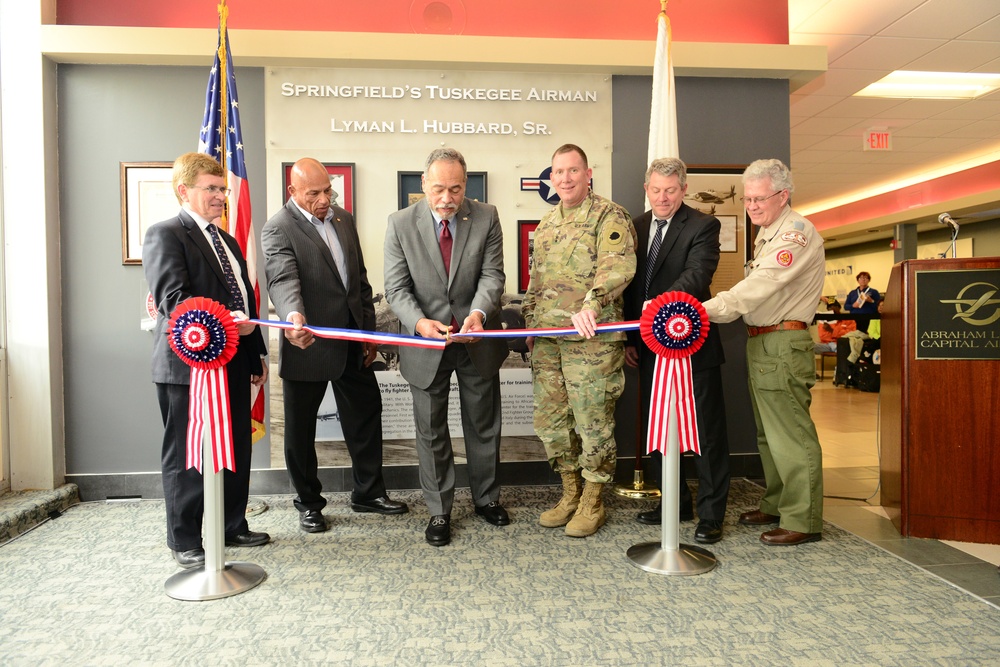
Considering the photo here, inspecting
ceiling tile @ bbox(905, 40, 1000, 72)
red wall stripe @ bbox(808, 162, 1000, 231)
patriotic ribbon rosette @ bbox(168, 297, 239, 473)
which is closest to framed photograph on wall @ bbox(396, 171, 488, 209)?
patriotic ribbon rosette @ bbox(168, 297, 239, 473)

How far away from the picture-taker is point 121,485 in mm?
3736

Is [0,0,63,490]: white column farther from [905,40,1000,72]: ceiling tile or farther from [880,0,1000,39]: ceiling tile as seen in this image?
[905,40,1000,72]: ceiling tile

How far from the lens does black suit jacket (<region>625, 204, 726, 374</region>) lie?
293 centimetres

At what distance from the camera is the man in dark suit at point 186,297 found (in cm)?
252

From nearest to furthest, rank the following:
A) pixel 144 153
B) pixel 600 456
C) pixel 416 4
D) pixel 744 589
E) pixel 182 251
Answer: pixel 744 589, pixel 182 251, pixel 600 456, pixel 144 153, pixel 416 4

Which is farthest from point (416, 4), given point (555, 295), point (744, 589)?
point (744, 589)

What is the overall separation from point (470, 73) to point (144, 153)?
6.47ft

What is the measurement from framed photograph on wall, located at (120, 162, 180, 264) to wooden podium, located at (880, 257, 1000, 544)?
3.98 meters

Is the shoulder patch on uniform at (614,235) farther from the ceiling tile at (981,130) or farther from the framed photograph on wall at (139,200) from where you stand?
the ceiling tile at (981,130)

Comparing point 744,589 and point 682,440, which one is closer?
point 744,589

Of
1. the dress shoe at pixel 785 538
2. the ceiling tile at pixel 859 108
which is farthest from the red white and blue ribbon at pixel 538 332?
the ceiling tile at pixel 859 108

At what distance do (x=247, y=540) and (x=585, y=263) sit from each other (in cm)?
200

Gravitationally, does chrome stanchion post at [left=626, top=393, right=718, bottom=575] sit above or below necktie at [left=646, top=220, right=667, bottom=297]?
below

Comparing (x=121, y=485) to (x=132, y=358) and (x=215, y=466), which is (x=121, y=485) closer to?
(x=132, y=358)
